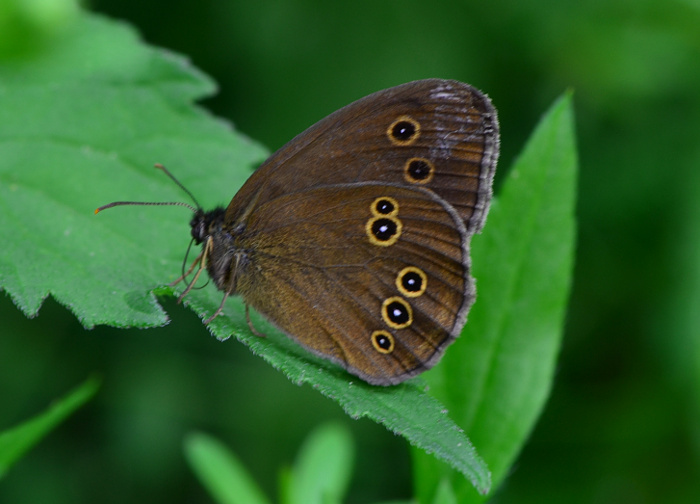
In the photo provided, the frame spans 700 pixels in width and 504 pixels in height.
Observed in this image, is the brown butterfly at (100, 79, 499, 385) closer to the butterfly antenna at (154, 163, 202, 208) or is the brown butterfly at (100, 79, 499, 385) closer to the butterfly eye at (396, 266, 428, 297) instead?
the butterfly eye at (396, 266, 428, 297)

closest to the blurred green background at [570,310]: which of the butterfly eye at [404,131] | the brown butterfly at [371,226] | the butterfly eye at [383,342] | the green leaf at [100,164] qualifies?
the green leaf at [100,164]

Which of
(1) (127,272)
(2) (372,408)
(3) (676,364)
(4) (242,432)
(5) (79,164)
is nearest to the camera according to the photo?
(2) (372,408)

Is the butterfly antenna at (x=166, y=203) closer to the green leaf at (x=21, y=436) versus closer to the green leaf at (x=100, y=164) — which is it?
the green leaf at (x=100, y=164)

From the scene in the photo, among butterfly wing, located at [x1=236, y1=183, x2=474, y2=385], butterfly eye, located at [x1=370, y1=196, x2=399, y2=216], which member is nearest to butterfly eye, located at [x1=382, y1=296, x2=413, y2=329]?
butterfly wing, located at [x1=236, y1=183, x2=474, y2=385]

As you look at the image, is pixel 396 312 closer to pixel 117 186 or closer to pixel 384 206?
pixel 384 206

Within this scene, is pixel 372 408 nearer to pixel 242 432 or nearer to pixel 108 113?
pixel 108 113

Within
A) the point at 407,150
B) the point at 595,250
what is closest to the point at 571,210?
the point at 407,150

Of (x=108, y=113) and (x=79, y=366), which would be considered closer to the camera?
(x=108, y=113)
